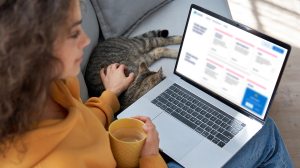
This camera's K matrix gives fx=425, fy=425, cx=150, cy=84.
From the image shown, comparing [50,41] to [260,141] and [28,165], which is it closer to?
[28,165]

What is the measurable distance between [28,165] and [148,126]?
38cm

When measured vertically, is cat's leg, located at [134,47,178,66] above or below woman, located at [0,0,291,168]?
below

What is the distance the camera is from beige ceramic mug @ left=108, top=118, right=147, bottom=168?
40.3 inches

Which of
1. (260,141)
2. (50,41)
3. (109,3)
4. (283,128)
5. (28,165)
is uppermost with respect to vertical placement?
(50,41)

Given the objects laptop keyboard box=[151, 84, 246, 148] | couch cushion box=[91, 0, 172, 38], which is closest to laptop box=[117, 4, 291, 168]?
A: laptop keyboard box=[151, 84, 246, 148]

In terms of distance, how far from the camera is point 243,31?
4.07ft

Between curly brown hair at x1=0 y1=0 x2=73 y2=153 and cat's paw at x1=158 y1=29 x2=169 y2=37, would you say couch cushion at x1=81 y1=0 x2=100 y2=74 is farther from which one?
curly brown hair at x1=0 y1=0 x2=73 y2=153

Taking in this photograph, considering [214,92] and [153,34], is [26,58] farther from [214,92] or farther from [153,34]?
[153,34]

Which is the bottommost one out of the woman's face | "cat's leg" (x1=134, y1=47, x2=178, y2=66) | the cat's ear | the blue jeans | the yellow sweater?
the blue jeans

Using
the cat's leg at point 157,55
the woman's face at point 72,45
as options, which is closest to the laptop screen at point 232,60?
the cat's leg at point 157,55

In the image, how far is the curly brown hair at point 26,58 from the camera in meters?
0.65

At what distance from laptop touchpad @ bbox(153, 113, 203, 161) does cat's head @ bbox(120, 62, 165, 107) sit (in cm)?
16

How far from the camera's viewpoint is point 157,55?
5.43ft

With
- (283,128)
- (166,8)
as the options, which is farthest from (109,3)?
(283,128)
